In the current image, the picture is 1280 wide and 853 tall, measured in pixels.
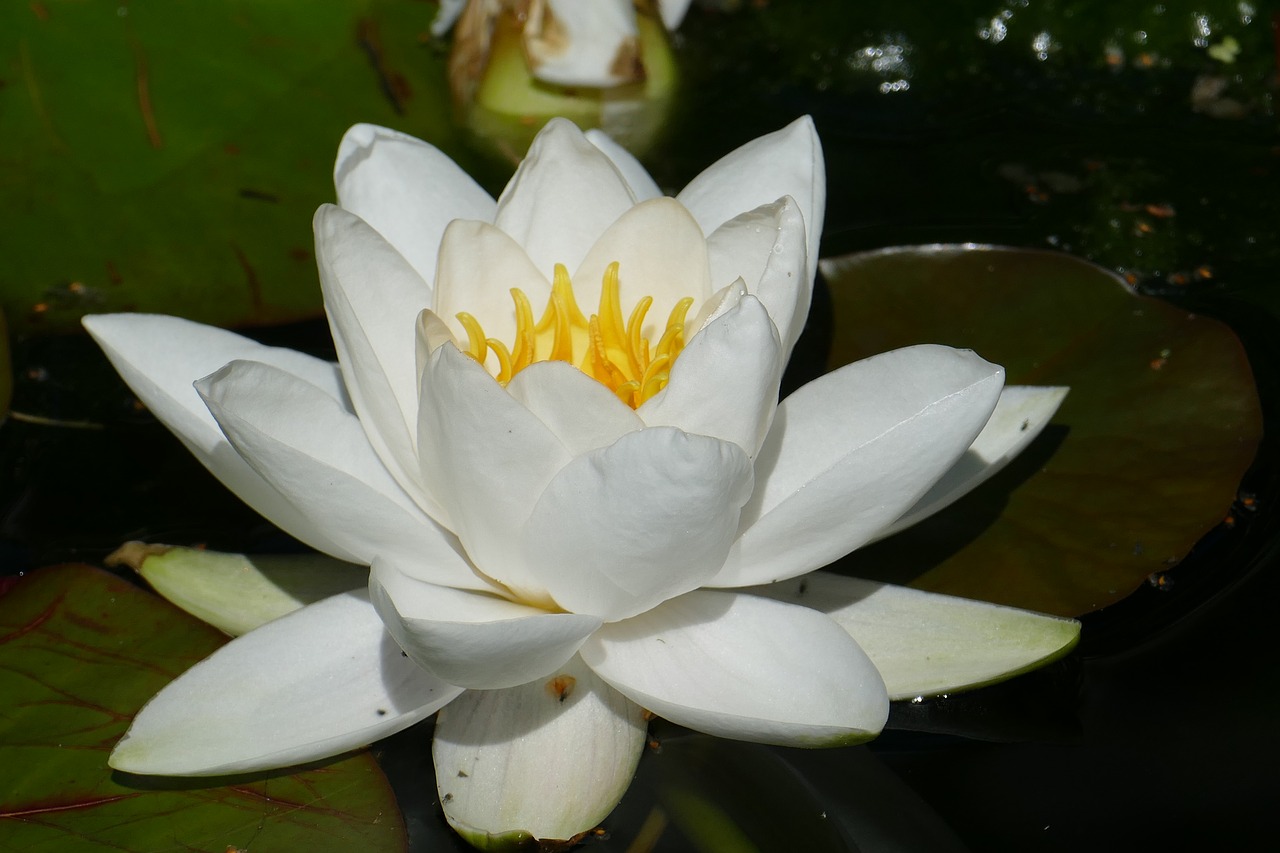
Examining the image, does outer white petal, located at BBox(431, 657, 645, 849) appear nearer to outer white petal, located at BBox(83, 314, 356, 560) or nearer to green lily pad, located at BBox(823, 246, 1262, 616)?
outer white petal, located at BBox(83, 314, 356, 560)

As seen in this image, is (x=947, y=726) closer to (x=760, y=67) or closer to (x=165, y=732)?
(x=165, y=732)

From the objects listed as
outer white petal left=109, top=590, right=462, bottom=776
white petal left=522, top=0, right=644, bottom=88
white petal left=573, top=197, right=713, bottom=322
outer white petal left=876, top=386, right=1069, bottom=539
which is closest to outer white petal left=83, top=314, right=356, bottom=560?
outer white petal left=109, top=590, right=462, bottom=776

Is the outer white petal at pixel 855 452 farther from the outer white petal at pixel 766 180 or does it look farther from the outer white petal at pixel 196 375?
the outer white petal at pixel 196 375

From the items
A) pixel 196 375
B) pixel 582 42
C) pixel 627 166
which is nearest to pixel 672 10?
pixel 582 42

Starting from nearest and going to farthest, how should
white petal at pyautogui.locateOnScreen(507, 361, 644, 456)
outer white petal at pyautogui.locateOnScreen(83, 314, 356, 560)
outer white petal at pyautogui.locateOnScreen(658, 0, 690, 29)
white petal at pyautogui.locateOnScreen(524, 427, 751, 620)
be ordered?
white petal at pyautogui.locateOnScreen(524, 427, 751, 620) → white petal at pyautogui.locateOnScreen(507, 361, 644, 456) → outer white petal at pyautogui.locateOnScreen(83, 314, 356, 560) → outer white petal at pyautogui.locateOnScreen(658, 0, 690, 29)

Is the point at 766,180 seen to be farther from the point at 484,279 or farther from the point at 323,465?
the point at 323,465

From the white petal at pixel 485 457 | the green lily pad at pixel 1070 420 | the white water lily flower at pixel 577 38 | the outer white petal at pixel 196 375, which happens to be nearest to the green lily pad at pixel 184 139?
the white water lily flower at pixel 577 38

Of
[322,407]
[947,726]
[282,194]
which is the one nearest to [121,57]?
[282,194]
